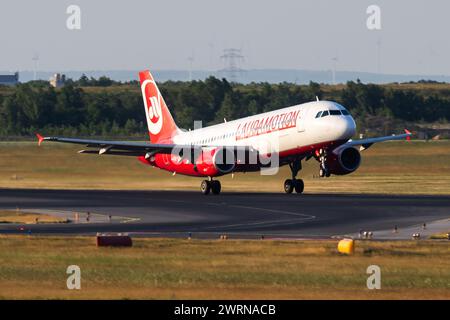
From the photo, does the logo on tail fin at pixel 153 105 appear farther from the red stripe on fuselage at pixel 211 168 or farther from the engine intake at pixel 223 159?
the engine intake at pixel 223 159

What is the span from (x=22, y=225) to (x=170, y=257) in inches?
553

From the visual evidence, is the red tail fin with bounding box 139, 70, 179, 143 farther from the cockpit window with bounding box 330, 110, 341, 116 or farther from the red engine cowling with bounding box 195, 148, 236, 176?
the cockpit window with bounding box 330, 110, 341, 116

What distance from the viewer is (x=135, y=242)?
135 ft

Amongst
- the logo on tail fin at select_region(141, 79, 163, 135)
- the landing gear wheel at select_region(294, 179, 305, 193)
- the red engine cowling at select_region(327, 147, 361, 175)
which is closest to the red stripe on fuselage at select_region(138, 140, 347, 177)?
the landing gear wheel at select_region(294, 179, 305, 193)

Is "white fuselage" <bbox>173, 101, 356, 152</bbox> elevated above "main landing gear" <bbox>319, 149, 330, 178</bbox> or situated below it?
above

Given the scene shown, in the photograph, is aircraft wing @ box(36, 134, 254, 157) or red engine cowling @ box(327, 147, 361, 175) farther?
aircraft wing @ box(36, 134, 254, 157)

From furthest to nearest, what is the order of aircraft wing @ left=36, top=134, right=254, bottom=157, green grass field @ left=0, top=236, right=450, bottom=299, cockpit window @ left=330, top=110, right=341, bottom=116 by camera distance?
aircraft wing @ left=36, top=134, right=254, bottom=157
cockpit window @ left=330, top=110, right=341, bottom=116
green grass field @ left=0, top=236, right=450, bottom=299

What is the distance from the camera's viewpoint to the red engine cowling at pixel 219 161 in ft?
218

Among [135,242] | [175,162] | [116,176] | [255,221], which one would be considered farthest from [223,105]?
[135,242]

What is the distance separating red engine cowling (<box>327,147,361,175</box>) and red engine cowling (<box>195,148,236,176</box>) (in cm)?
547

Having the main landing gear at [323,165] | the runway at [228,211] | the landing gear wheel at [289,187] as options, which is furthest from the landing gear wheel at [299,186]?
the main landing gear at [323,165]

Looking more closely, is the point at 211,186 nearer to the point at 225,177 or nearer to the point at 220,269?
the point at 225,177

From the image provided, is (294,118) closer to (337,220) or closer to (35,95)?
(337,220)

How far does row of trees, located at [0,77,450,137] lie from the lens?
146625 mm
